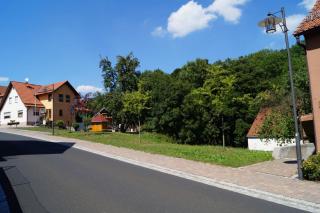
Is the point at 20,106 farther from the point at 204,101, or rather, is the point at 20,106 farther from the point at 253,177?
the point at 253,177

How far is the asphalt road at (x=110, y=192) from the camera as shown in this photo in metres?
9.03

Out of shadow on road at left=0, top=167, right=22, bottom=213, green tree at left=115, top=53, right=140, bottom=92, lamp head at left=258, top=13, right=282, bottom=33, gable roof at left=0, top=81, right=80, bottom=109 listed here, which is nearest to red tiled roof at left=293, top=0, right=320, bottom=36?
lamp head at left=258, top=13, right=282, bottom=33

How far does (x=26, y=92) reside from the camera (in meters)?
62.2

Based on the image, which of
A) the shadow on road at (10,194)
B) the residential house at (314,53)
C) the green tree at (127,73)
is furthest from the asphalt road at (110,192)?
the green tree at (127,73)

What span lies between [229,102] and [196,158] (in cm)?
2619

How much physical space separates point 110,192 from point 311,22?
13.1 meters

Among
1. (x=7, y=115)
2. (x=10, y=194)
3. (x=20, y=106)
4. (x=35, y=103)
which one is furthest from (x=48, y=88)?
(x=10, y=194)

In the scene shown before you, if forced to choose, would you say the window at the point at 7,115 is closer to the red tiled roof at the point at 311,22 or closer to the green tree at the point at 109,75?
the green tree at the point at 109,75

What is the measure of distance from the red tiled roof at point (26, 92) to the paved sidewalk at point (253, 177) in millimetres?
43597

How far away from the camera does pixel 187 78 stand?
2042 inches

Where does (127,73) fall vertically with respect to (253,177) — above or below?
above

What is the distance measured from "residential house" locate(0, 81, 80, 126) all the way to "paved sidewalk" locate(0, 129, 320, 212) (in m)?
41.9

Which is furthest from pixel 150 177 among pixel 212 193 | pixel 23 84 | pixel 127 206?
pixel 23 84

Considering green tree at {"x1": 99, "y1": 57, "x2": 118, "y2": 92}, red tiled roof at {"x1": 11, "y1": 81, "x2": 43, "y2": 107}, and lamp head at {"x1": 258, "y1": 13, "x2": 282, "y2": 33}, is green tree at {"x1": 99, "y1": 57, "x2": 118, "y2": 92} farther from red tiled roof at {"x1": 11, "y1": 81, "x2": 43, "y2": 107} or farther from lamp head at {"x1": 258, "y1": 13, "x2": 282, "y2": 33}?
lamp head at {"x1": 258, "y1": 13, "x2": 282, "y2": 33}
